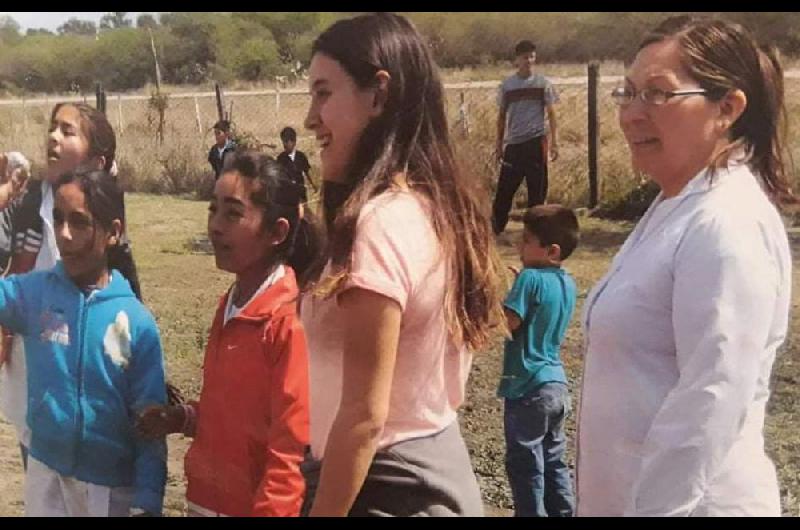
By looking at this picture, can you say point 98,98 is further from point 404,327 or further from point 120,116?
point 404,327

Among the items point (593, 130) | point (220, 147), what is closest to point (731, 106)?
point (593, 130)

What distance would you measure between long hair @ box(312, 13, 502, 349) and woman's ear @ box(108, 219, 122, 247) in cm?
49

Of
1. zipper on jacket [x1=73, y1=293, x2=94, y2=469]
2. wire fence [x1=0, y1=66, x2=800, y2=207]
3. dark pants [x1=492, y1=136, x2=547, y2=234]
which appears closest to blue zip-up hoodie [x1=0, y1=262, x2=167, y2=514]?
zipper on jacket [x1=73, y1=293, x2=94, y2=469]

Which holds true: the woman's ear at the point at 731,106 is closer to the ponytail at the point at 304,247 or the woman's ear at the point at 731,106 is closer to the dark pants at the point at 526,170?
the dark pants at the point at 526,170

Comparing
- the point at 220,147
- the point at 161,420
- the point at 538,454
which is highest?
the point at 220,147

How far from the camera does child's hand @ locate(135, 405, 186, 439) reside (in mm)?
1997

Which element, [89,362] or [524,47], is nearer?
[89,362]

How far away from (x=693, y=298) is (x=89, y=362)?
1.16 meters

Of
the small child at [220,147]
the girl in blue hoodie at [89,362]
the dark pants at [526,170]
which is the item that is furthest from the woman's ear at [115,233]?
the dark pants at [526,170]

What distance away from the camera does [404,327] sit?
1.73m

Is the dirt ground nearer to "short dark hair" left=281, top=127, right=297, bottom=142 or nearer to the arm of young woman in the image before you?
"short dark hair" left=281, top=127, right=297, bottom=142

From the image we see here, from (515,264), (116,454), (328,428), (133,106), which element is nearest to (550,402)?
(515,264)

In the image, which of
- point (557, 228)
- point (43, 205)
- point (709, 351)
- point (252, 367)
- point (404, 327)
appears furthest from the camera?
point (557, 228)
